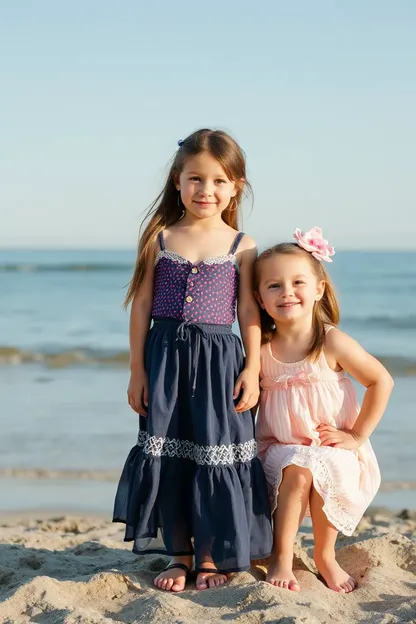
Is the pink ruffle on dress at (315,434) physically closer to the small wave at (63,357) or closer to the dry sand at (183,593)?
the dry sand at (183,593)

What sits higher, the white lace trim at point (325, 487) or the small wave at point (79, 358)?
the small wave at point (79, 358)

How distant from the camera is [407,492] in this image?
5.80 meters

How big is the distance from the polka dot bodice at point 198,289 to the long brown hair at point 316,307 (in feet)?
0.53

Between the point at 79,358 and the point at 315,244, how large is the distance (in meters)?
8.21

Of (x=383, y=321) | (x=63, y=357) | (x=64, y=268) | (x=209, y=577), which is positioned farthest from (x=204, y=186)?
(x=64, y=268)

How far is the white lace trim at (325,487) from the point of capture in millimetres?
3609

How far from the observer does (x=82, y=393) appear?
891cm

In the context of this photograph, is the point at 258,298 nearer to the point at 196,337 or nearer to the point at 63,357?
the point at 196,337

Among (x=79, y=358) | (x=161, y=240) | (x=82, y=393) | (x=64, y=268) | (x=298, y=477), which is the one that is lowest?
(x=82, y=393)

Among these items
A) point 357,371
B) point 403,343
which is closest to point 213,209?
point 357,371

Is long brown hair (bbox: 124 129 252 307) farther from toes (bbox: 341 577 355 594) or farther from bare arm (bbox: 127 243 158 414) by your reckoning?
toes (bbox: 341 577 355 594)

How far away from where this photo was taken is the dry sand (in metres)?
3.26

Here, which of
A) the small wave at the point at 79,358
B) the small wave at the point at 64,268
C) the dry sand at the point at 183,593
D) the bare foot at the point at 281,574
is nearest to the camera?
the dry sand at the point at 183,593

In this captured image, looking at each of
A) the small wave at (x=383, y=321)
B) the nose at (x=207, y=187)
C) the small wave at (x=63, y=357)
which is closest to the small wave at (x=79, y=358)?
the small wave at (x=63, y=357)
